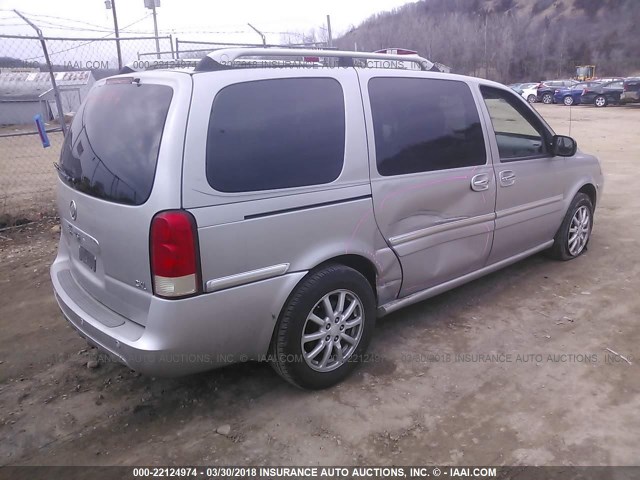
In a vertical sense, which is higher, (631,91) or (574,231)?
(631,91)

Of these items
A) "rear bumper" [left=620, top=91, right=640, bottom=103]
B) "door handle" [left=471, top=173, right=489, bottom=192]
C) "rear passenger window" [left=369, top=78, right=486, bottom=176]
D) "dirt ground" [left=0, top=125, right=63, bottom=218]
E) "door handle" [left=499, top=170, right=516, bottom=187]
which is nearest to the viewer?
"rear passenger window" [left=369, top=78, right=486, bottom=176]

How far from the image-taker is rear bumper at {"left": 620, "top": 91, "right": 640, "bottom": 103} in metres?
28.5

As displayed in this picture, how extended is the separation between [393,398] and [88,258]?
1915mm

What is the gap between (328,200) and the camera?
2869 millimetres

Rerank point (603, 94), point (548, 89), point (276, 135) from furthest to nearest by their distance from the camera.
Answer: point (548, 89) → point (603, 94) → point (276, 135)

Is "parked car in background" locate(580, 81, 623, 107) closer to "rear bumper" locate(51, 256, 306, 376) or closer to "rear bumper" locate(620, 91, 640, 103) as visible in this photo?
"rear bumper" locate(620, 91, 640, 103)

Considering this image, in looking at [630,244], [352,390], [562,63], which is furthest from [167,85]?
[562,63]

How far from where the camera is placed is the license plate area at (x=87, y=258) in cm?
284

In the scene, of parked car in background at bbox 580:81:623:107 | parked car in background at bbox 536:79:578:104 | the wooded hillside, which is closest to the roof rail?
parked car in background at bbox 580:81:623:107

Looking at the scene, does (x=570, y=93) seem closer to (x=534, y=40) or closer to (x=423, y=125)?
(x=423, y=125)

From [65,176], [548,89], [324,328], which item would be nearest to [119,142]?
[65,176]

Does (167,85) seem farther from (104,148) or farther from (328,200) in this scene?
(328,200)

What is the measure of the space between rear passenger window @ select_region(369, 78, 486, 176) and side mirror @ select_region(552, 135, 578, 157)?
105 cm

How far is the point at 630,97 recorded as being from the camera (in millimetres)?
28828
